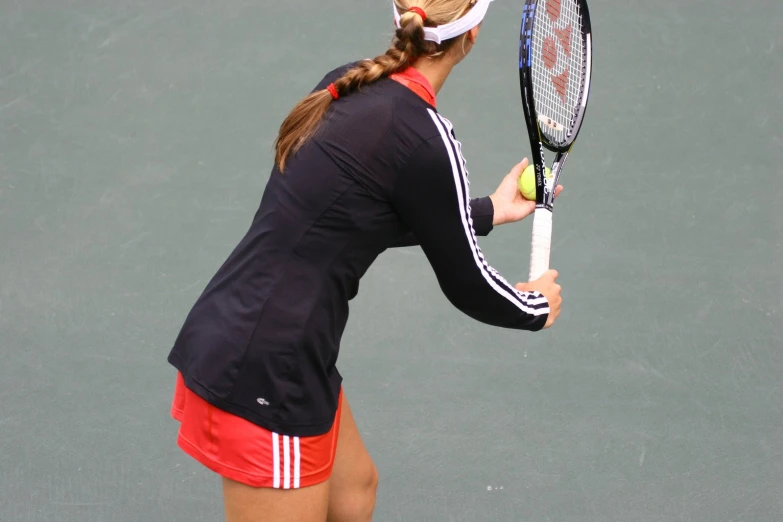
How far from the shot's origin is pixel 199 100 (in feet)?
11.4

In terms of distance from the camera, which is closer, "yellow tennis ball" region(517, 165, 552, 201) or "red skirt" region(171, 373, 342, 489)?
"red skirt" region(171, 373, 342, 489)

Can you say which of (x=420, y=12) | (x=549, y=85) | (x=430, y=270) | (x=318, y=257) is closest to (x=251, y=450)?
Result: (x=318, y=257)

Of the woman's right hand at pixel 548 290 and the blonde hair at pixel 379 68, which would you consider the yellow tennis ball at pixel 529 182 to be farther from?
the blonde hair at pixel 379 68

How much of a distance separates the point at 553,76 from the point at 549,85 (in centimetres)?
3

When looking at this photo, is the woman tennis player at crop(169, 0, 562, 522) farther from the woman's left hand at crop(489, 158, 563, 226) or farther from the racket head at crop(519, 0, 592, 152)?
the racket head at crop(519, 0, 592, 152)

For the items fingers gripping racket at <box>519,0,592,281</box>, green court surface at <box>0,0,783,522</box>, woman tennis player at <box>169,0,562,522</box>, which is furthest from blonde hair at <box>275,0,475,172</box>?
green court surface at <box>0,0,783,522</box>

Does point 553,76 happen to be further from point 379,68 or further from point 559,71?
point 379,68

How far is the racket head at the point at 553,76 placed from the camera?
195 cm

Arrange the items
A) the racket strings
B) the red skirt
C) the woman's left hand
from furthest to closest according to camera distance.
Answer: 1. the racket strings
2. the woman's left hand
3. the red skirt

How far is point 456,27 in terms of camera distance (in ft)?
5.02

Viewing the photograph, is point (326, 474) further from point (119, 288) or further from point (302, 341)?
point (119, 288)

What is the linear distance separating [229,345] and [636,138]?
6.94 feet

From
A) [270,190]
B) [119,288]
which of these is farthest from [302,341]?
[119,288]

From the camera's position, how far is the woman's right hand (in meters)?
1.77
